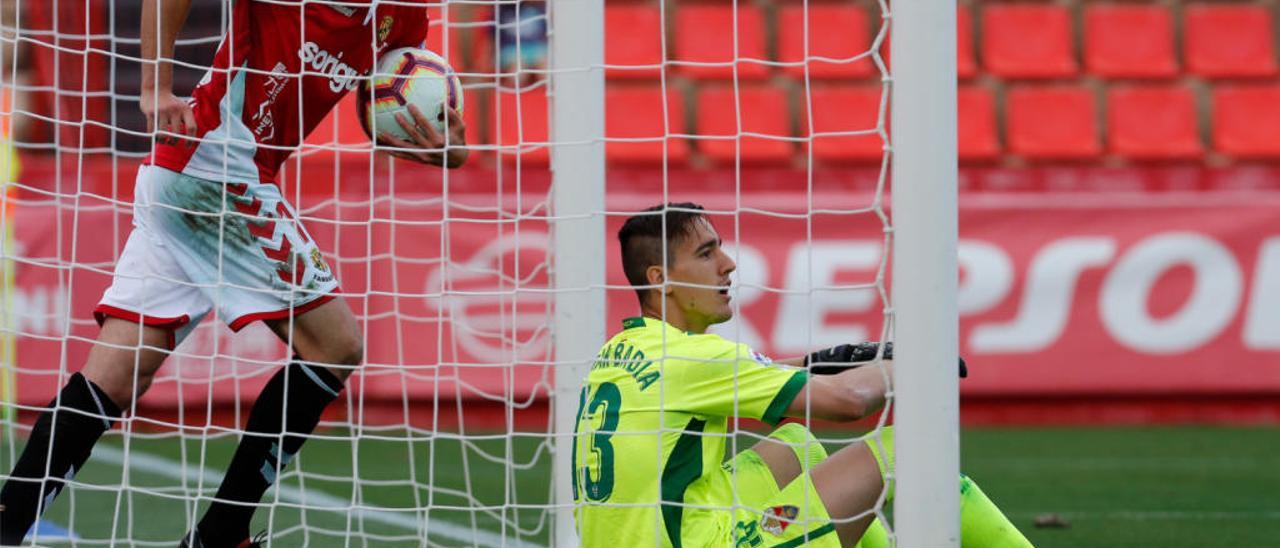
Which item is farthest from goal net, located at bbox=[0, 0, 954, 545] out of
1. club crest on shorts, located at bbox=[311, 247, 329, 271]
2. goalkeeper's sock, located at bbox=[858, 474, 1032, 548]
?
goalkeeper's sock, located at bbox=[858, 474, 1032, 548]

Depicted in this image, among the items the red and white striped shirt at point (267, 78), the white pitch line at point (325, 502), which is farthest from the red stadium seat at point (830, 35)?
Answer: the red and white striped shirt at point (267, 78)

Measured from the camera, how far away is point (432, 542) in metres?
4.50

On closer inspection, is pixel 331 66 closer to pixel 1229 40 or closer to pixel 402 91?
pixel 402 91

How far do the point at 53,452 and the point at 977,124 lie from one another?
704 cm

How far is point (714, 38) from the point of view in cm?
1013

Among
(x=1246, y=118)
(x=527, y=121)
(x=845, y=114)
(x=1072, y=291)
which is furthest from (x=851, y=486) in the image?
(x=1246, y=118)

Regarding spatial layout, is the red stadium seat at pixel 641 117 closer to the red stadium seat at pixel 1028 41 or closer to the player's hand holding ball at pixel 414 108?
the red stadium seat at pixel 1028 41

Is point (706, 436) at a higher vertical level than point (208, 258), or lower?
lower

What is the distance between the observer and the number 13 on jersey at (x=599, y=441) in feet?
11.1

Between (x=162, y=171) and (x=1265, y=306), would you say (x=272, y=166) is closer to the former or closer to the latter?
(x=162, y=171)

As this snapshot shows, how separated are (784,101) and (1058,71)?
70.0 inches

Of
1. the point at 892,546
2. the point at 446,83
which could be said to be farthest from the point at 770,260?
the point at 892,546

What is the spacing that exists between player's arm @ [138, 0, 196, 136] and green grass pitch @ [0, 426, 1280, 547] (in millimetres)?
810

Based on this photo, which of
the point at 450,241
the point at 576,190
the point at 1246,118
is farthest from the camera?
the point at 1246,118
